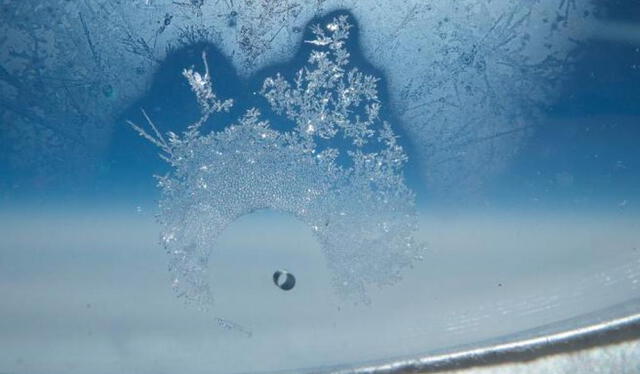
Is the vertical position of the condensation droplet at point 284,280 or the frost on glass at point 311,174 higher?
the frost on glass at point 311,174

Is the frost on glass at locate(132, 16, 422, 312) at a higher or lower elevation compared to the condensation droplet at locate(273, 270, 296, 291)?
higher

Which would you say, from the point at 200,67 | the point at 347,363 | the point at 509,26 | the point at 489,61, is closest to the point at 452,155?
the point at 489,61

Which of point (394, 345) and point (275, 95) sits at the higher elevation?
point (275, 95)

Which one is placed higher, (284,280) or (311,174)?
(311,174)

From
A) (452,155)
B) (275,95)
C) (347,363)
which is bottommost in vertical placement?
(347,363)

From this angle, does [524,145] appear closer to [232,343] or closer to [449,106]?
[449,106]

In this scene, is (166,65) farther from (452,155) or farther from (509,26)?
(509,26)
